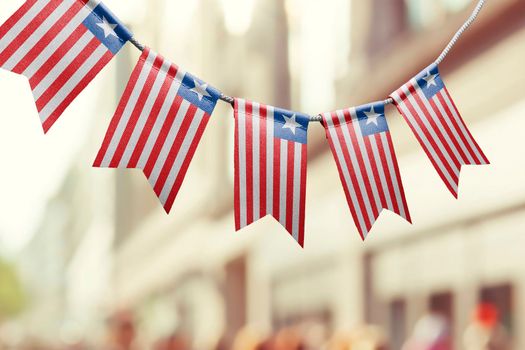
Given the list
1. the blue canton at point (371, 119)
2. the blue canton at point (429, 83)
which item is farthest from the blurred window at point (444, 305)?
the blue canton at point (371, 119)

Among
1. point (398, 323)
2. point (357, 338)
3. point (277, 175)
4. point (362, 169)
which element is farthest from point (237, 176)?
point (398, 323)

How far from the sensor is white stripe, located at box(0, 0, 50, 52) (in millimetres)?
4258

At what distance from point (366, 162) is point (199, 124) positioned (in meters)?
0.67

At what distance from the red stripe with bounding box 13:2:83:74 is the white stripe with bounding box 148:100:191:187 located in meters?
0.49

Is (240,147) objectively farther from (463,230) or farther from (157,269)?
(157,269)

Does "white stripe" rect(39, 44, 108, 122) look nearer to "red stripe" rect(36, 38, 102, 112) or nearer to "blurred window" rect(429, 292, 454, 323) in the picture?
"red stripe" rect(36, 38, 102, 112)

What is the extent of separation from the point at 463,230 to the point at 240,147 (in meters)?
7.90

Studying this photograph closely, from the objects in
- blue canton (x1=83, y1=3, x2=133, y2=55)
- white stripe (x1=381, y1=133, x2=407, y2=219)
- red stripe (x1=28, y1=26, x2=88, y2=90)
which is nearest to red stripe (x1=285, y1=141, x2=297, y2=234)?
white stripe (x1=381, y1=133, x2=407, y2=219)

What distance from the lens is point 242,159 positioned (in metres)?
4.56

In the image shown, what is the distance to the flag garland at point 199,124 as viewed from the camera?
14.1 ft

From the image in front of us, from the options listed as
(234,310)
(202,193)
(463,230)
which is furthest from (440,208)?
(202,193)

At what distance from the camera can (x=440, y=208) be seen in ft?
42.0

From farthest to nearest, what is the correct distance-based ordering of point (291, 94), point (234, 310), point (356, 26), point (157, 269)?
1. point (157, 269)
2. point (234, 310)
3. point (291, 94)
4. point (356, 26)

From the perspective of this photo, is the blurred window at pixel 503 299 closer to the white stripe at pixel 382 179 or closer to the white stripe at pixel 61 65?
the white stripe at pixel 382 179
